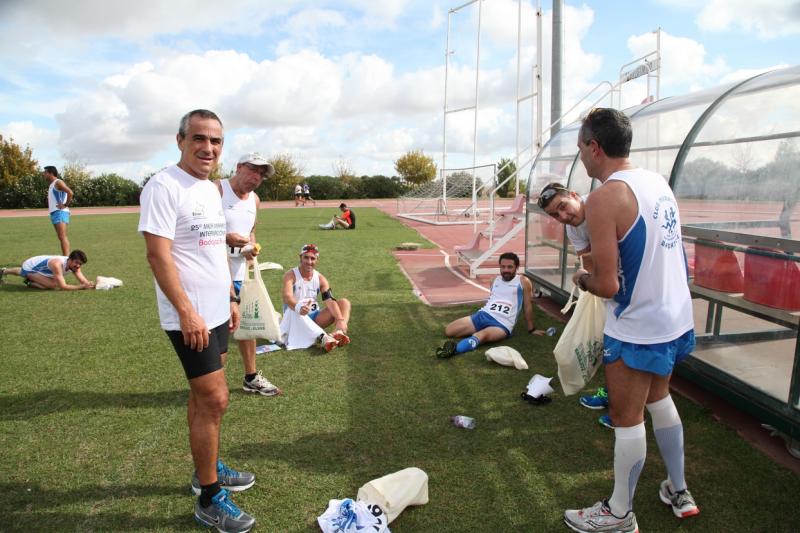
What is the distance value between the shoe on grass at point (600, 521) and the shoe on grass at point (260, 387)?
2.69m

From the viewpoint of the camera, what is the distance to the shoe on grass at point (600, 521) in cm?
265

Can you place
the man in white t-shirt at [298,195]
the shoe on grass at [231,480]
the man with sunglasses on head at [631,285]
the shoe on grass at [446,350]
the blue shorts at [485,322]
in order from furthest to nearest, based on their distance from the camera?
the man in white t-shirt at [298,195], the blue shorts at [485,322], the shoe on grass at [446,350], the shoe on grass at [231,480], the man with sunglasses on head at [631,285]

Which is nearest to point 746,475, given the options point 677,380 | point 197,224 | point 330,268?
point 677,380

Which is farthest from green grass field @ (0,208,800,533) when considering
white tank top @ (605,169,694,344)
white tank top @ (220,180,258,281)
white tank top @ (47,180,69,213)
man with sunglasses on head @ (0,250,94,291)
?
white tank top @ (47,180,69,213)

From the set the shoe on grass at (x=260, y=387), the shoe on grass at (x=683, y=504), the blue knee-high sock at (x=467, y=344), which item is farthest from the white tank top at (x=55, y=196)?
the shoe on grass at (x=683, y=504)

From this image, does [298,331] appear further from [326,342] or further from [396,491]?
[396,491]

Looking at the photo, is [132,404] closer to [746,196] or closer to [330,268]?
[746,196]

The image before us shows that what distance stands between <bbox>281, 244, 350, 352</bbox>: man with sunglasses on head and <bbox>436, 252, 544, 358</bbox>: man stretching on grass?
1.27 meters

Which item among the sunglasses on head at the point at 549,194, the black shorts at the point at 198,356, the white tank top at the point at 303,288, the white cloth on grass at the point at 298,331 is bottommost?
the white cloth on grass at the point at 298,331

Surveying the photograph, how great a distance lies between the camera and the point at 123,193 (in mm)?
44531

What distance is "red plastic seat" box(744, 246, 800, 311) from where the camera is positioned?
3379 mm

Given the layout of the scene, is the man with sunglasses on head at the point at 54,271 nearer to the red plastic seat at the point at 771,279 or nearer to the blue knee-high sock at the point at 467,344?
the blue knee-high sock at the point at 467,344

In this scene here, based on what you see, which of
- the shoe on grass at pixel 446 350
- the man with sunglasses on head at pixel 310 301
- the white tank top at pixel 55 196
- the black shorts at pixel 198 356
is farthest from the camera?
the white tank top at pixel 55 196

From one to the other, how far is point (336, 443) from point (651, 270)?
242cm
